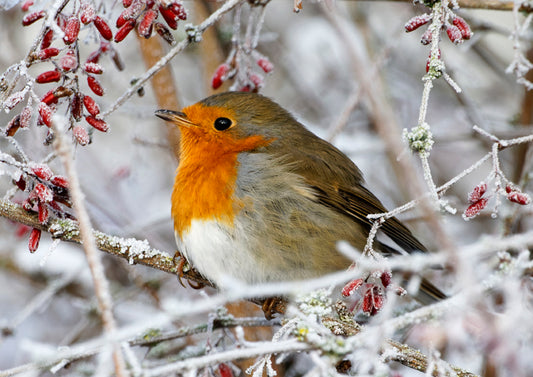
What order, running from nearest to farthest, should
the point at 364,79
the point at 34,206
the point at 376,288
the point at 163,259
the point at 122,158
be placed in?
the point at 364,79, the point at 376,288, the point at 34,206, the point at 163,259, the point at 122,158

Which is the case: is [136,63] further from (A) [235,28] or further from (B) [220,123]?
(A) [235,28]

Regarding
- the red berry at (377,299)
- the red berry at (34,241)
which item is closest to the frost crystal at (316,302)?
the red berry at (377,299)

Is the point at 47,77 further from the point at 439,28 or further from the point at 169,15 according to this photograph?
the point at 439,28

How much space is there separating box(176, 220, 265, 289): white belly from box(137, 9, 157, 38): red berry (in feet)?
3.22

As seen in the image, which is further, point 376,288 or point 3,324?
point 3,324

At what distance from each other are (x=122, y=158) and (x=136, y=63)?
30.0 inches

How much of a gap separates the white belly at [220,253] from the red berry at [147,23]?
982mm

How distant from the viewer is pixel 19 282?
444 centimetres

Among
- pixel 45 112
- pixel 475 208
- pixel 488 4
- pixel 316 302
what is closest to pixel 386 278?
pixel 316 302

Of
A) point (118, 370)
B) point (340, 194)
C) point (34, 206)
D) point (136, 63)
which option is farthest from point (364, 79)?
point (136, 63)

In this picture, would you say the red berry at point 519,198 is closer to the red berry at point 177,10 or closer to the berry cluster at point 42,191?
the red berry at point 177,10

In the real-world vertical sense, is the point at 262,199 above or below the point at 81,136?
above

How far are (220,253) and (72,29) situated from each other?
3.88 ft

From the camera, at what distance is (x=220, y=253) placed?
285 centimetres
